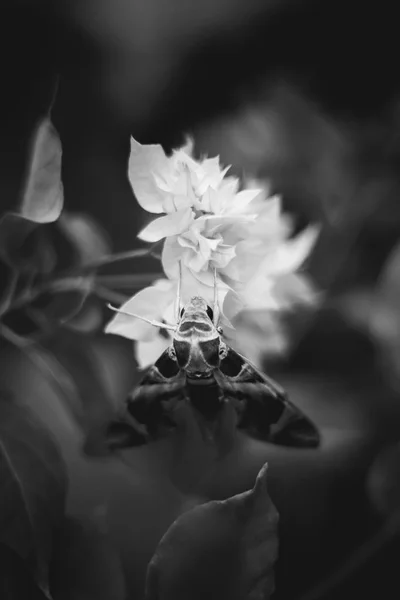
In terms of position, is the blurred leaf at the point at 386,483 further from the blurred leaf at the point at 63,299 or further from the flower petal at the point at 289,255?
the blurred leaf at the point at 63,299

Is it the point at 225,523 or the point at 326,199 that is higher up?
the point at 326,199

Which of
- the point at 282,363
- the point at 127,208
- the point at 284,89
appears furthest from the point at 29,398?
the point at 284,89

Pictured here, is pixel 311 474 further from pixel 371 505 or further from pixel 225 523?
pixel 225 523

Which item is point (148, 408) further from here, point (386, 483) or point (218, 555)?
point (386, 483)

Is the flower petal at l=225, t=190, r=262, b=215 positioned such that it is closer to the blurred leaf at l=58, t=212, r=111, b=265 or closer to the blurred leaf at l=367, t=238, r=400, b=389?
the blurred leaf at l=58, t=212, r=111, b=265

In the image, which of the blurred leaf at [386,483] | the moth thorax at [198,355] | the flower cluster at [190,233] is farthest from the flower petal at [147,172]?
the blurred leaf at [386,483]

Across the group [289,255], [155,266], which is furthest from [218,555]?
[155,266]

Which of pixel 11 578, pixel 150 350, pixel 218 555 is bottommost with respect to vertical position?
pixel 11 578
